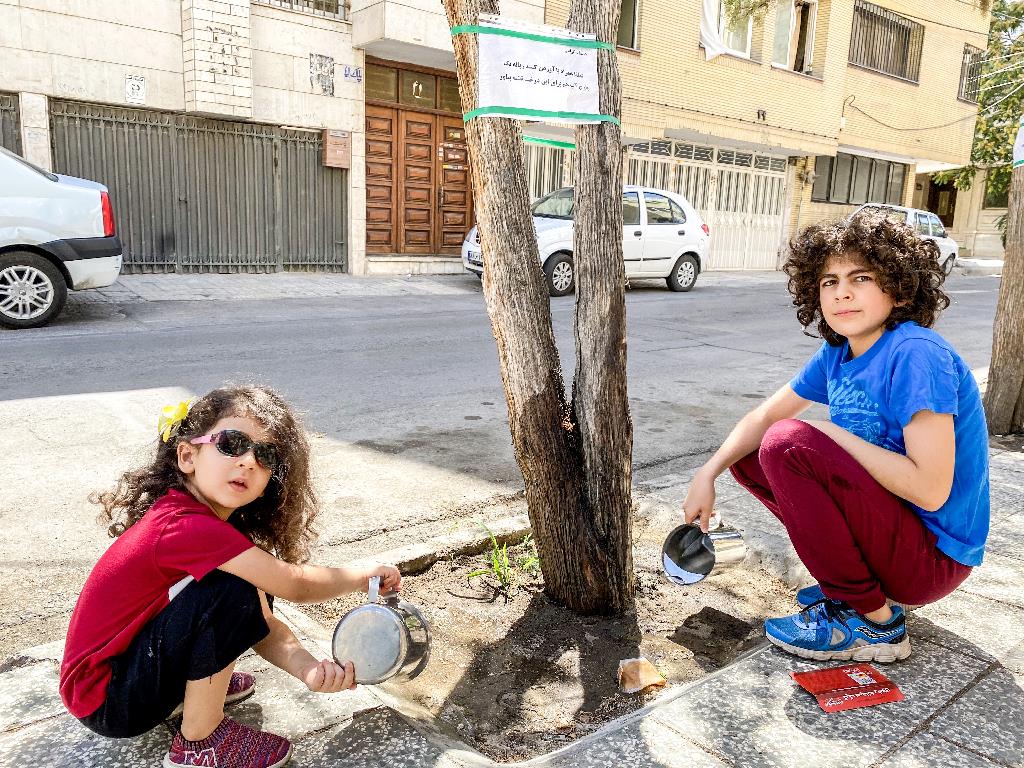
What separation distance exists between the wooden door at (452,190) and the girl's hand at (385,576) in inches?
530

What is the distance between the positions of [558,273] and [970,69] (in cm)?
1935

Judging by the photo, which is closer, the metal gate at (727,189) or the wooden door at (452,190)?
the wooden door at (452,190)

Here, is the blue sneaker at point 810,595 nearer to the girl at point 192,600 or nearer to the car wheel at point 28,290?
the girl at point 192,600

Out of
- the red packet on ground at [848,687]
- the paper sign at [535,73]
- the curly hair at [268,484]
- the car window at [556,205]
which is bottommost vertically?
the red packet on ground at [848,687]

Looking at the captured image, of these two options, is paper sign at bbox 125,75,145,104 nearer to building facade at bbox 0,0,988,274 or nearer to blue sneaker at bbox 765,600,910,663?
building facade at bbox 0,0,988,274

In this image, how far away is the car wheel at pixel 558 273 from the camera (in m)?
11.9

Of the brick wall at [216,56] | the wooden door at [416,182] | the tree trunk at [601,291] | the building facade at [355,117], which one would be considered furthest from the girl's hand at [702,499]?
the wooden door at [416,182]

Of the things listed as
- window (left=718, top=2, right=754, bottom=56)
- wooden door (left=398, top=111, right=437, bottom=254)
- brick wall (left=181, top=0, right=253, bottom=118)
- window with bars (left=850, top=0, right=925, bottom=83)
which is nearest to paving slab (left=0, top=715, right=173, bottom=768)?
brick wall (left=181, top=0, right=253, bottom=118)

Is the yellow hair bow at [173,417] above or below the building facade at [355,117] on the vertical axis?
below

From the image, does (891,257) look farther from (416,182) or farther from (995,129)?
(995,129)

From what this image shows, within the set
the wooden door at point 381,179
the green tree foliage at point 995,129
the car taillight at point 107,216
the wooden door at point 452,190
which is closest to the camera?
the car taillight at point 107,216

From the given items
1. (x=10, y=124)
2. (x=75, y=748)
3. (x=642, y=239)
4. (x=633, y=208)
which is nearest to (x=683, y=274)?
(x=642, y=239)

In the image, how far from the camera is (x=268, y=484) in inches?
84.6

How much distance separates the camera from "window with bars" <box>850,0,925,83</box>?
2136 centimetres
